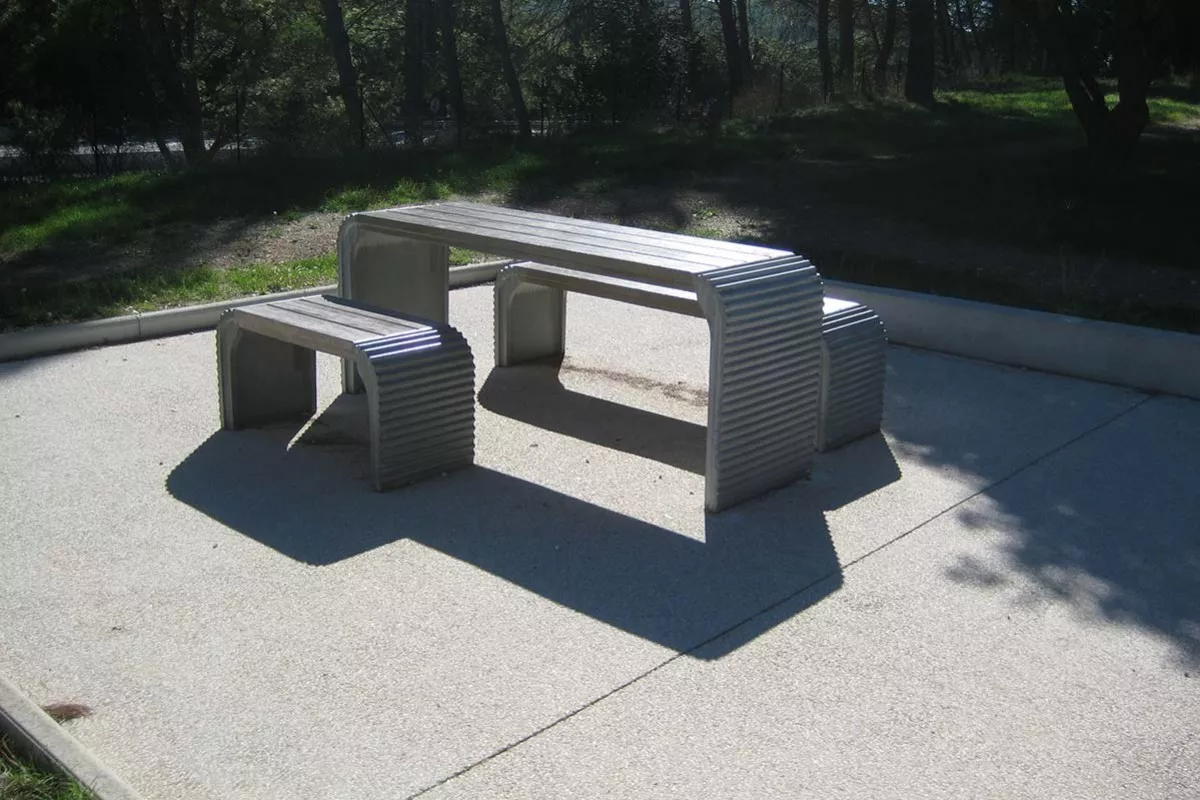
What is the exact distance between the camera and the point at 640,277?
5.19 m

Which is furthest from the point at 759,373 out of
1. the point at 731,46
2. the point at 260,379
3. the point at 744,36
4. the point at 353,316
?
the point at 744,36

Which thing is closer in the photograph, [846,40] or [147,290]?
[147,290]

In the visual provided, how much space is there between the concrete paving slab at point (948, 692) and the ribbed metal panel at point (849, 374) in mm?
878

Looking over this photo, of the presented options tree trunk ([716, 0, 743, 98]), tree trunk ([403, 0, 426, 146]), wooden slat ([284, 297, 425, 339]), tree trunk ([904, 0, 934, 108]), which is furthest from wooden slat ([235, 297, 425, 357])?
tree trunk ([403, 0, 426, 146])

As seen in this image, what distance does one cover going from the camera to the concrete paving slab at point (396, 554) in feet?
12.0

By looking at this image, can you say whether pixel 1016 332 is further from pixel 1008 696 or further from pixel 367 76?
pixel 367 76

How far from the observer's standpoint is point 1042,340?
720 cm

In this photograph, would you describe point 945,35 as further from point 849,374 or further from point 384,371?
point 384,371

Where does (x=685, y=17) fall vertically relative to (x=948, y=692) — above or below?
above

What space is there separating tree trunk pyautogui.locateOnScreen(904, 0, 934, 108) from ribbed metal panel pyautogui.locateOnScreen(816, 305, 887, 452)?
15.8m

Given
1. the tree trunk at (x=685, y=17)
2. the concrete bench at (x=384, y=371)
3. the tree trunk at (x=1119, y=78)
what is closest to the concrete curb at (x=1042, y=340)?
the concrete bench at (x=384, y=371)

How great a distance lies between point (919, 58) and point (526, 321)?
16064 millimetres

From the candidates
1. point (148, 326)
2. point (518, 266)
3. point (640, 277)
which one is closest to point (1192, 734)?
point (640, 277)

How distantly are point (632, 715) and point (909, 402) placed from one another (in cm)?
348
